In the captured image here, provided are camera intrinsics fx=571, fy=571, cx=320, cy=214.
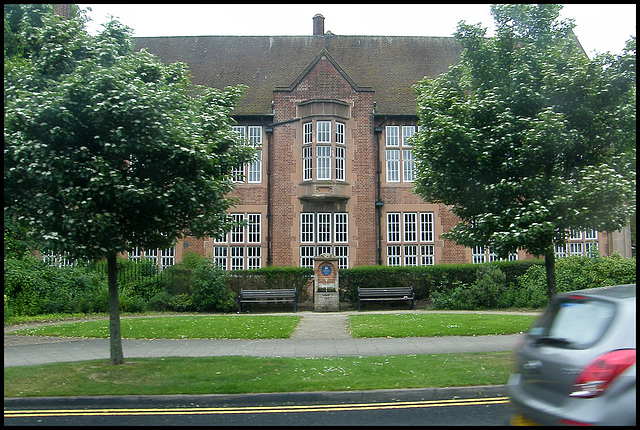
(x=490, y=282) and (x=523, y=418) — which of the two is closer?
(x=523, y=418)

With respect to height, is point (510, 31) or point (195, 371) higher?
point (510, 31)

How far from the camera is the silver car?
4516 millimetres

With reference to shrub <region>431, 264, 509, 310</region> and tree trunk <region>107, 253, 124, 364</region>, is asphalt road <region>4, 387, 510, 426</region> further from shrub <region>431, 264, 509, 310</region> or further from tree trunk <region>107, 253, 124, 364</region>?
shrub <region>431, 264, 509, 310</region>

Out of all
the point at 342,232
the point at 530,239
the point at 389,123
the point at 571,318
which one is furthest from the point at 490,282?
the point at 571,318

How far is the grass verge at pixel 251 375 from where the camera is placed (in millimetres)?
8414

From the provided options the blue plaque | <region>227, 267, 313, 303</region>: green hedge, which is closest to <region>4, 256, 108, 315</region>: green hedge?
<region>227, 267, 313, 303</region>: green hedge

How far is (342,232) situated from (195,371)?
16207 mm

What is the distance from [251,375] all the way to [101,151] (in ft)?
14.1

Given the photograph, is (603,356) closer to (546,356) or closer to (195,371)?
(546,356)

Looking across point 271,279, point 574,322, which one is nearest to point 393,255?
point 271,279

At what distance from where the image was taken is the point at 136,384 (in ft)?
28.5

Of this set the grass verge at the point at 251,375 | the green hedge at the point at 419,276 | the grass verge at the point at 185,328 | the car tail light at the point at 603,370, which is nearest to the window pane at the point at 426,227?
the green hedge at the point at 419,276

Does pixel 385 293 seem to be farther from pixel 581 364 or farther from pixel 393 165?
pixel 581 364

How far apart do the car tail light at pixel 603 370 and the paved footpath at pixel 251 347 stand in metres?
6.80
